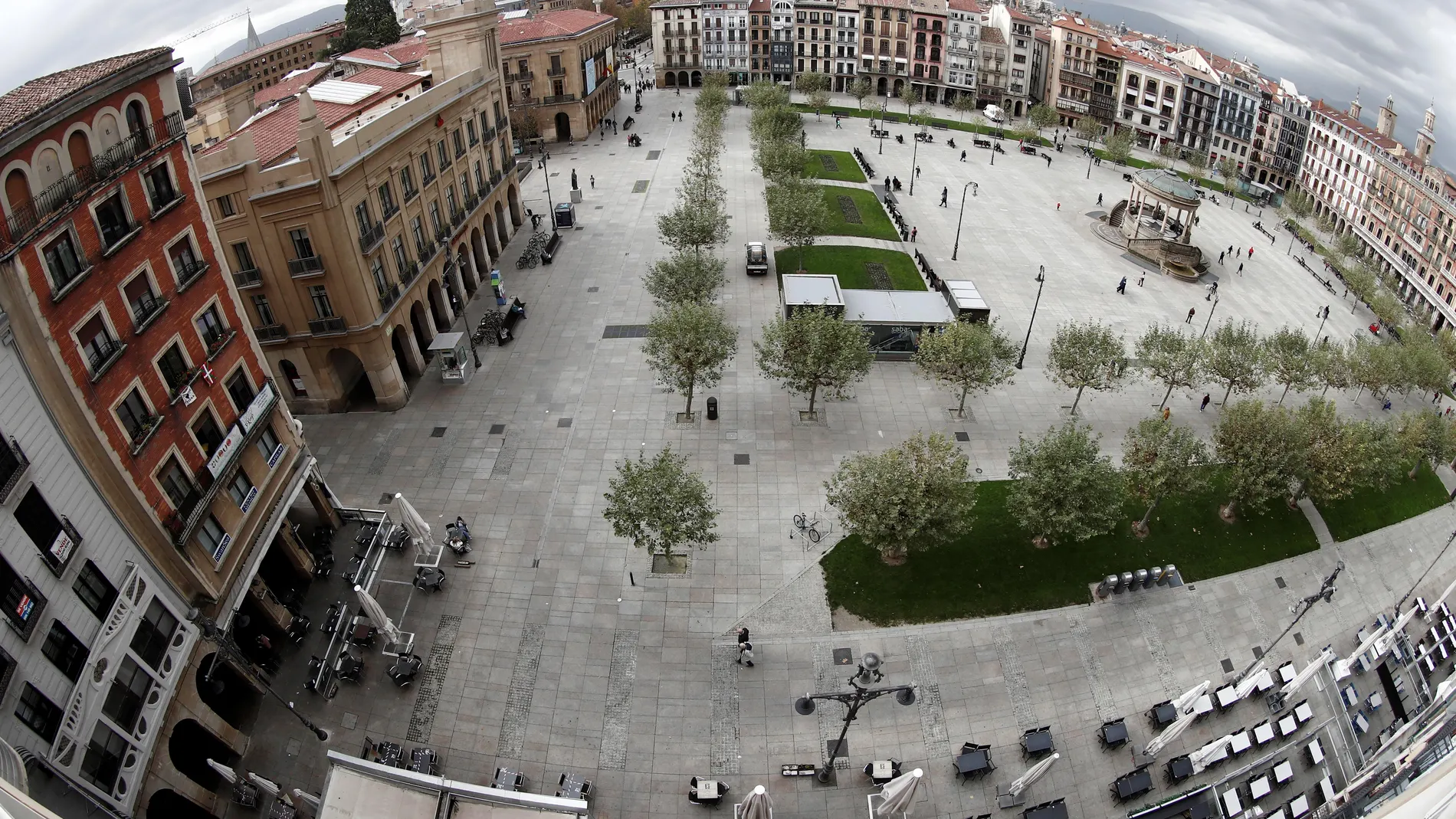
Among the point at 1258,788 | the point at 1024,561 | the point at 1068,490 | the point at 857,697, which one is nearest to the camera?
the point at 857,697

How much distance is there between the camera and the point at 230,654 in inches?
1034

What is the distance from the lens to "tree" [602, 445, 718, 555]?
30.5 m

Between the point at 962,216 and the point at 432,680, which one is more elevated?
the point at 962,216

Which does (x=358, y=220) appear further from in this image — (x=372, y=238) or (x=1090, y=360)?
(x=1090, y=360)

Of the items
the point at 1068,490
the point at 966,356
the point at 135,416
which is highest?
the point at 135,416

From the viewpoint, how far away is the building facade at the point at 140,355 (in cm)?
2009

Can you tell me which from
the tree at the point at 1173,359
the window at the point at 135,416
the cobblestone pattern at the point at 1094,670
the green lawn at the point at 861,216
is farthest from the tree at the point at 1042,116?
the window at the point at 135,416

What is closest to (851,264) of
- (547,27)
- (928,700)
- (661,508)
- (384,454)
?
(661,508)

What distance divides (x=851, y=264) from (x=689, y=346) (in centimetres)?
2659

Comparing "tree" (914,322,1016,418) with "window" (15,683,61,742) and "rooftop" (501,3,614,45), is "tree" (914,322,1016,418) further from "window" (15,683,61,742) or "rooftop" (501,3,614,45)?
"rooftop" (501,3,614,45)

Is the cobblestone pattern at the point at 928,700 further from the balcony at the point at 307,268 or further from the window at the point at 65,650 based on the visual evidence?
the balcony at the point at 307,268

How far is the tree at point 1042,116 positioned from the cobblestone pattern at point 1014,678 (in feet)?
313

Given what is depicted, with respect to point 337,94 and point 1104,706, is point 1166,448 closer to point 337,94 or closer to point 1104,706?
point 1104,706

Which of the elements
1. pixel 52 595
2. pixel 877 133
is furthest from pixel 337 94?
pixel 877 133
